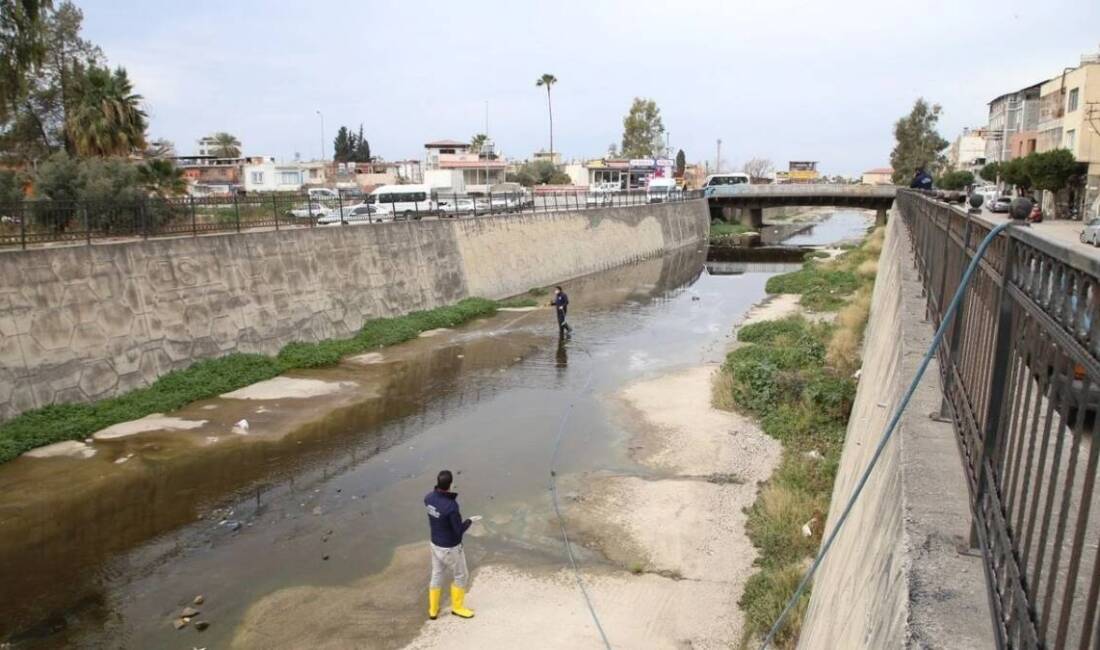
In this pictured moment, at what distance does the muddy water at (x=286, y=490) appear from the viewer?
1036 centimetres

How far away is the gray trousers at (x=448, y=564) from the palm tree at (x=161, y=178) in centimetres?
2791

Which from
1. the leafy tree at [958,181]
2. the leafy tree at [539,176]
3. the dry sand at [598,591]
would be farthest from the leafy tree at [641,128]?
the dry sand at [598,591]

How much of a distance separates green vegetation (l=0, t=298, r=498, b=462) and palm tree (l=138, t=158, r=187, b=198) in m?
12.9

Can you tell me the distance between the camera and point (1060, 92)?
185 ft

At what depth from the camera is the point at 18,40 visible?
2202 cm

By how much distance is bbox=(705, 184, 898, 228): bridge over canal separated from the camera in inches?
2665

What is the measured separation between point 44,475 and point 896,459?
49.0 feet

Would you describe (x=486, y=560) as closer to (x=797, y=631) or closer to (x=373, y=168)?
(x=797, y=631)

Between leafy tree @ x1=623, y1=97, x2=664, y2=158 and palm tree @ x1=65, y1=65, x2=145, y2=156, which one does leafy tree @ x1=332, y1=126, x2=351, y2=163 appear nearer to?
leafy tree @ x1=623, y1=97, x2=664, y2=158

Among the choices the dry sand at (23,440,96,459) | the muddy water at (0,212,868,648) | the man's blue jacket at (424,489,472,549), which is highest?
the man's blue jacket at (424,489,472,549)

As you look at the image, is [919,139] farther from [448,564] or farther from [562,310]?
[448,564]

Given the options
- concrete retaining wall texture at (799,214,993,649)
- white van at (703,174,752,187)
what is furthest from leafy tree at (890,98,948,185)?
concrete retaining wall texture at (799,214,993,649)

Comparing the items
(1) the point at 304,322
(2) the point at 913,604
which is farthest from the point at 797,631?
(1) the point at 304,322

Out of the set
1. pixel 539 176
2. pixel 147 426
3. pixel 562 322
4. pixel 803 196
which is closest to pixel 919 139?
pixel 803 196
